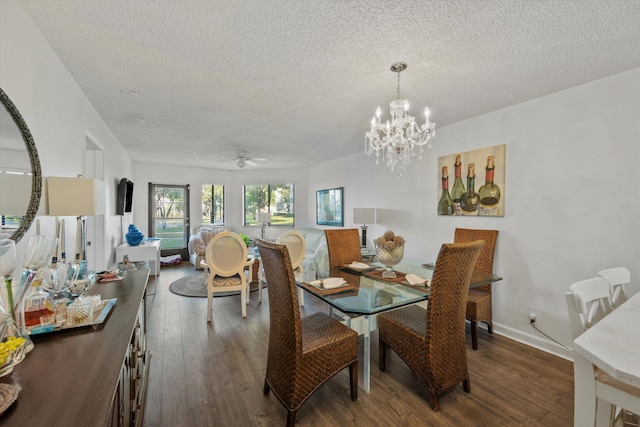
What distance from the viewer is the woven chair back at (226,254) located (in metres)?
3.34

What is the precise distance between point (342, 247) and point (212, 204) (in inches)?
212

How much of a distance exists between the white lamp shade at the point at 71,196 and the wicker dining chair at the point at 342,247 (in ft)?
6.79

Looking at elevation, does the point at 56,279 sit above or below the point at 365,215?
below

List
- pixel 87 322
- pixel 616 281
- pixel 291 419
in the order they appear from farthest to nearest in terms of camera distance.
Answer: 1. pixel 616 281
2. pixel 291 419
3. pixel 87 322

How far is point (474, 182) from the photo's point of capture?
10.4 feet

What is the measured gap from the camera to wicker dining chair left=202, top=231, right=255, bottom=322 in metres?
3.35

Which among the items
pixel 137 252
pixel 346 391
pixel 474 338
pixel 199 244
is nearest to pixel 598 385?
pixel 346 391

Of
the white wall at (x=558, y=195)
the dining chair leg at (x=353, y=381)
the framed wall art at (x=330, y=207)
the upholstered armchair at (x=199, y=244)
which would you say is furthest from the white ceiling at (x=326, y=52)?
the upholstered armchair at (x=199, y=244)

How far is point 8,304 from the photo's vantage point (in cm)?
97

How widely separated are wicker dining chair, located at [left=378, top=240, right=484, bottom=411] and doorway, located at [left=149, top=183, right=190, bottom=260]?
257 inches

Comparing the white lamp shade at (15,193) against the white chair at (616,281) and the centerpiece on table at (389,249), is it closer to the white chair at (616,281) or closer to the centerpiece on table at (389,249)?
the centerpiece on table at (389,249)

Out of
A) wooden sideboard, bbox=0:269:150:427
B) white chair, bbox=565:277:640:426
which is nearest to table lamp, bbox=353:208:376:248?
white chair, bbox=565:277:640:426

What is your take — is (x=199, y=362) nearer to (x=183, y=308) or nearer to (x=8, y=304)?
(x=183, y=308)

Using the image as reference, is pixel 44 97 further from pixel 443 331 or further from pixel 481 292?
pixel 481 292
